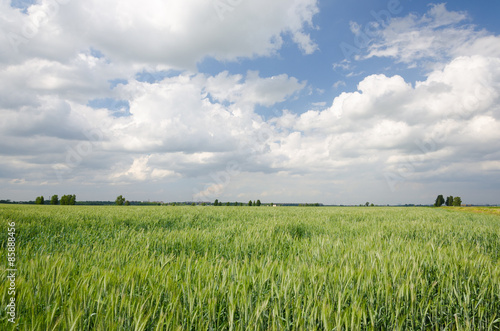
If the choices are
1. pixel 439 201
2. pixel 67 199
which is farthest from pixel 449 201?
pixel 67 199

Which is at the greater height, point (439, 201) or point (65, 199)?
point (65, 199)

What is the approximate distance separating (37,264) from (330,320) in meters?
3.23

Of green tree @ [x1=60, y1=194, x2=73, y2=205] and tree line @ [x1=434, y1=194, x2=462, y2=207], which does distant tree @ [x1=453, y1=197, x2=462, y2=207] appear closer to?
tree line @ [x1=434, y1=194, x2=462, y2=207]

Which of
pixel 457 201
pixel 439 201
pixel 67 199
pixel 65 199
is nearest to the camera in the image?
pixel 65 199

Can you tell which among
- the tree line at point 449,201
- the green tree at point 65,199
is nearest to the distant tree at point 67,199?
the green tree at point 65,199

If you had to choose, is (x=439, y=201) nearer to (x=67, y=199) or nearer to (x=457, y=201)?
(x=457, y=201)

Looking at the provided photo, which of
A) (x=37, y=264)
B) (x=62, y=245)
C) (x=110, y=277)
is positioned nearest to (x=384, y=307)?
(x=110, y=277)

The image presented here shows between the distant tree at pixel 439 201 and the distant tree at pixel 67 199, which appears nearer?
the distant tree at pixel 67 199

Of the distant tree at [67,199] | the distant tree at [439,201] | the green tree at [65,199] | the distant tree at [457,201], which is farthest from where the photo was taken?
the distant tree at [439,201]

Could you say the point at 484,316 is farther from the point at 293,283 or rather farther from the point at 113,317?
the point at 113,317

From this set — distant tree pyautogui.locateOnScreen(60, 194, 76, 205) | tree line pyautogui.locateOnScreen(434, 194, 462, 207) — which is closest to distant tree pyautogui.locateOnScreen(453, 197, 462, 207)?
tree line pyautogui.locateOnScreen(434, 194, 462, 207)

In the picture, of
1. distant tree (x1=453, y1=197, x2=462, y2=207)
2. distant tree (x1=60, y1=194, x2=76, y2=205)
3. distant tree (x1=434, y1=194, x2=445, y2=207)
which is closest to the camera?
distant tree (x1=60, y1=194, x2=76, y2=205)

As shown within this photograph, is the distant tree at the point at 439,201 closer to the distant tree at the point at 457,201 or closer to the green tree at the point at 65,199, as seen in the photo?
the distant tree at the point at 457,201

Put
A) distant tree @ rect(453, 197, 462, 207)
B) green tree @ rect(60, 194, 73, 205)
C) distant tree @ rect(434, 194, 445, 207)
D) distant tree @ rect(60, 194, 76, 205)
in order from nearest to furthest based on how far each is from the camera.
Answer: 1. green tree @ rect(60, 194, 73, 205)
2. distant tree @ rect(60, 194, 76, 205)
3. distant tree @ rect(453, 197, 462, 207)
4. distant tree @ rect(434, 194, 445, 207)
